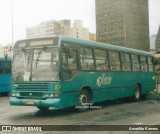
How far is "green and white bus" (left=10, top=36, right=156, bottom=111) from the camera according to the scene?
12055 mm

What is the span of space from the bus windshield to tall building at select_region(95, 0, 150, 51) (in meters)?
132

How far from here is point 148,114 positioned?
40.3 feet

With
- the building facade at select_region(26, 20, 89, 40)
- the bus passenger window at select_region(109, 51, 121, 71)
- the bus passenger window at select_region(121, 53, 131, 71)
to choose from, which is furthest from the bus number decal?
the building facade at select_region(26, 20, 89, 40)

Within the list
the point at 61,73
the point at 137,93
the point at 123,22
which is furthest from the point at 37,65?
the point at 123,22

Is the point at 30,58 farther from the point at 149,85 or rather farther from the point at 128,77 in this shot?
the point at 149,85

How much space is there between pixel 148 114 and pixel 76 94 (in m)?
2.58

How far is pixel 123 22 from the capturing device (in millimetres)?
148375

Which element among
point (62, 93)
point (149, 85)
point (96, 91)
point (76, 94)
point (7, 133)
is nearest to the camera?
point (7, 133)

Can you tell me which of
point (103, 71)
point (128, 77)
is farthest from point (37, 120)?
point (128, 77)

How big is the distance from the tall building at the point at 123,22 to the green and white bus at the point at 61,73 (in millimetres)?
130194

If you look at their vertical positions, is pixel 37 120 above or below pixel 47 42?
below

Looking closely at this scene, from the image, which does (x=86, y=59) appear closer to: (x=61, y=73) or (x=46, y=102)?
(x=61, y=73)

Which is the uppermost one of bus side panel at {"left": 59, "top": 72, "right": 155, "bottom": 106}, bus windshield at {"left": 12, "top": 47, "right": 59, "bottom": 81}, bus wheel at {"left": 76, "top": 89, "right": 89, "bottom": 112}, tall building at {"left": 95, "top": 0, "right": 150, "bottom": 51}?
tall building at {"left": 95, "top": 0, "right": 150, "bottom": 51}

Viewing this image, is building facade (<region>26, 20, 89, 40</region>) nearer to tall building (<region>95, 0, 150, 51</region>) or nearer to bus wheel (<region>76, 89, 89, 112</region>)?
tall building (<region>95, 0, 150, 51</region>)
